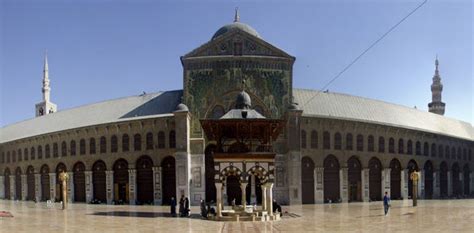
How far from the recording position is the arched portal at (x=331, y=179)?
44406 millimetres

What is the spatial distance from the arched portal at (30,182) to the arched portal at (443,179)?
4575 cm

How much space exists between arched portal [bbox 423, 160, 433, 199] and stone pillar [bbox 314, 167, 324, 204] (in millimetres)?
15835

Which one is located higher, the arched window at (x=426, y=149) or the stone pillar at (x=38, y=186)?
the arched window at (x=426, y=149)

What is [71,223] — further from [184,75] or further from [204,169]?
[184,75]

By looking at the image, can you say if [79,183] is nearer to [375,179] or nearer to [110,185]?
[110,185]

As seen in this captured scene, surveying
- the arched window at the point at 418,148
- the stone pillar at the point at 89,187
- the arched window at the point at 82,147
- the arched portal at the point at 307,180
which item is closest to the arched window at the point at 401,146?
the arched window at the point at 418,148

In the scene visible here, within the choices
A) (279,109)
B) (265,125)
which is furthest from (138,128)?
(265,125)

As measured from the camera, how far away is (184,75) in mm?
42406

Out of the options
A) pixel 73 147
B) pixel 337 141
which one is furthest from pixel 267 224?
pixel 73 147

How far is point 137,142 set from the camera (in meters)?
45.2

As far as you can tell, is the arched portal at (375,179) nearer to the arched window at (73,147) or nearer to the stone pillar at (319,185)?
the stone pillar at (319,185)

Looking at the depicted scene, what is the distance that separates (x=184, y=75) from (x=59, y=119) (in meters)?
21.9

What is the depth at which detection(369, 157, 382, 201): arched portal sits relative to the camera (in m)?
47.1

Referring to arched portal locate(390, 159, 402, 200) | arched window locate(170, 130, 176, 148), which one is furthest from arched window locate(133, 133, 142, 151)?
arched portal locate(390, 159, 402, 200)
